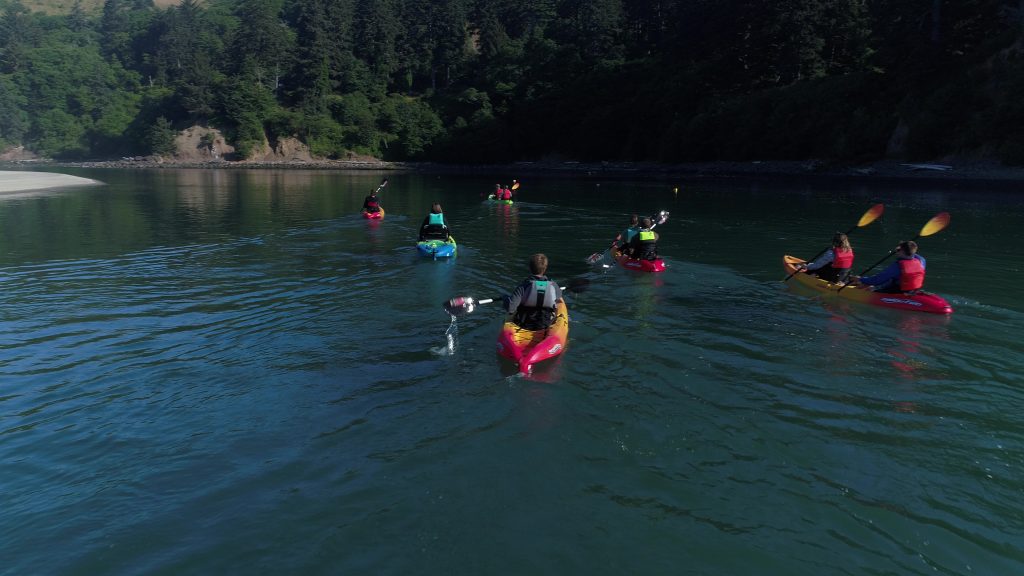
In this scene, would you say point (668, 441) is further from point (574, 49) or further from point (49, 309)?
point (574, 49)

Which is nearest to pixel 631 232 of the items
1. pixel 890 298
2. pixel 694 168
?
pixel 890 298

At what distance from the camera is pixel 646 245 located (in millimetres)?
18031

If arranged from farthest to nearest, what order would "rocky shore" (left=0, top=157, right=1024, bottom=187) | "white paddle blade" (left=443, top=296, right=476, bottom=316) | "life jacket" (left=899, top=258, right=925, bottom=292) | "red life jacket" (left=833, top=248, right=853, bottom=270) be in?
"rocky shore" (left=0, top=157, right=1024, bottom=187) → "red life jacket" (left=833, top=248, right=853, bottom=270) → "life jacket" (left=899, top=258, right=925, bottom=292) → "white paddle blade" (left=443, top=296, right=476, bottom=316)

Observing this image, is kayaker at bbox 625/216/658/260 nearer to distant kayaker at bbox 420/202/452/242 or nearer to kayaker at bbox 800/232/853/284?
kayaker at bbox 800/232/853/284

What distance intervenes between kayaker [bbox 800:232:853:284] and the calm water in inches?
31.4

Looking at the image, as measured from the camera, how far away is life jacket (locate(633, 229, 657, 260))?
706 inches

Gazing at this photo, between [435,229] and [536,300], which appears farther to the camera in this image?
[435,229]

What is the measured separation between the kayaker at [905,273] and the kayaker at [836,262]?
1115 millimetres

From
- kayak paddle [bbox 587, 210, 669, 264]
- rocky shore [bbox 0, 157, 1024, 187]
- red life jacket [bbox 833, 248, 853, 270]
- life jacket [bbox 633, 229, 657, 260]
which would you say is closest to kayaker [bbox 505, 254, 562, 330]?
kayak paddle [bbox 587, 210, 669, 264]

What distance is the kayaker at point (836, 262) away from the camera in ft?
49.7

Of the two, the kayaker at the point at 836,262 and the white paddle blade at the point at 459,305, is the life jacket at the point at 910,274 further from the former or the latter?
the white paddle blade at the point at 459,305

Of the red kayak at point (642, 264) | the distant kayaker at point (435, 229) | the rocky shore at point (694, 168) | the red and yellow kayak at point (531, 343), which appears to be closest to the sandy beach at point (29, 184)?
the rocky shore at point (694, 168)

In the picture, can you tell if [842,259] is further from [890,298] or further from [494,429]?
[494,429]

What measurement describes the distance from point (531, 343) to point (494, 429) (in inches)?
99.8
